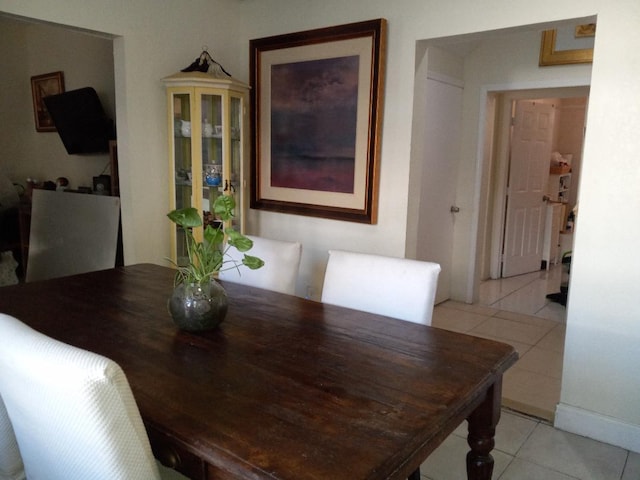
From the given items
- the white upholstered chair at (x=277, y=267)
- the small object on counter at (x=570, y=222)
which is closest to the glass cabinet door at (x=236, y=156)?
the white upholstered chair at (x=277, y=267)

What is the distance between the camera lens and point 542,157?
550 centimetres

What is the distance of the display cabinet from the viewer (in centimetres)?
316

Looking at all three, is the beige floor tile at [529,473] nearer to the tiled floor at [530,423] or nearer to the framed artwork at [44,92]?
the tiled floor at [530,423]

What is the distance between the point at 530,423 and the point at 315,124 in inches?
86.5

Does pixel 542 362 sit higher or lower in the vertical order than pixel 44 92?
lower

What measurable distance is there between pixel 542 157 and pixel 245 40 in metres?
3.60

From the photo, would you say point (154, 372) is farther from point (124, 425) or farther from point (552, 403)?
point (552, 403)

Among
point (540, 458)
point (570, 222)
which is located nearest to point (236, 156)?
point (540, 458)

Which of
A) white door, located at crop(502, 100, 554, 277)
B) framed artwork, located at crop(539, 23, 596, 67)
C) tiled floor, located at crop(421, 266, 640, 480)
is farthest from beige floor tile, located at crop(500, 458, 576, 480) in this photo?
white door, located at crop(502, 100, 554, 277)

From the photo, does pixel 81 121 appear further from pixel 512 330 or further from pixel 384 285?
pixel 512 330

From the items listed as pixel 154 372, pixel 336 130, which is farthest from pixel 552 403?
pixel 154 372

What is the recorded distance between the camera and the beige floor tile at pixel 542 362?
123 inches

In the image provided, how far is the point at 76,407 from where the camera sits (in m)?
0.91

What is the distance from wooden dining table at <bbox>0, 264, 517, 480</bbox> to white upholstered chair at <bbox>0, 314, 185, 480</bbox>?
14 cm
